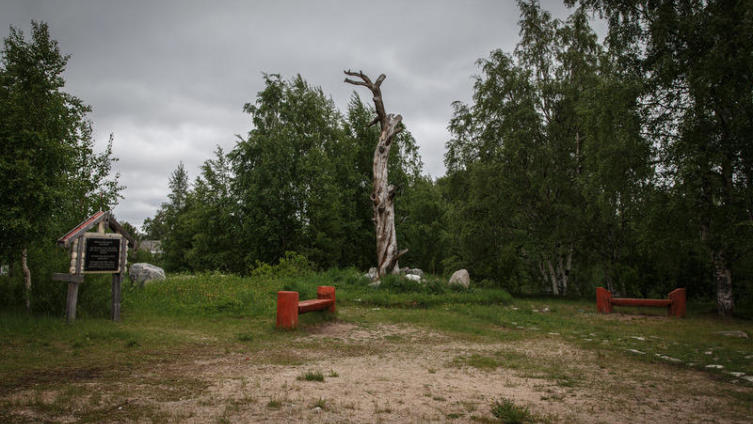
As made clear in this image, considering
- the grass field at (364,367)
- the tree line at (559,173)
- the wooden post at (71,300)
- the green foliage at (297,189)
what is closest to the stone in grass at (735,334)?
the grass field at (364,367)

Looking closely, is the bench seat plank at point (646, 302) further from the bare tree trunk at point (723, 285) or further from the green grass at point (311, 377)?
the green grass at point (311, 377)

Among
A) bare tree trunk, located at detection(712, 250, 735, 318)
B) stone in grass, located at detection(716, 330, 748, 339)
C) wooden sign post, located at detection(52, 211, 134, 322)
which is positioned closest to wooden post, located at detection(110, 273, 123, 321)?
wooden sign post, located at detection(52, 211, 134, 322)

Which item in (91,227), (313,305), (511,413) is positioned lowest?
(511,413)

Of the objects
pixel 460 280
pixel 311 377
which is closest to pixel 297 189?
pixel 460 280

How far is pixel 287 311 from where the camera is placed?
344 inches

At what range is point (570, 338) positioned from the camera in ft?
28.3

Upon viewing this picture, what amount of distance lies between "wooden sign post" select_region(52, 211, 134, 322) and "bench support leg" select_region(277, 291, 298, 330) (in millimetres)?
3221

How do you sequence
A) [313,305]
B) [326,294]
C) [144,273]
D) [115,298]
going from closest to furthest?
[115,298] < [313,305] < [326,294] < [144,273]

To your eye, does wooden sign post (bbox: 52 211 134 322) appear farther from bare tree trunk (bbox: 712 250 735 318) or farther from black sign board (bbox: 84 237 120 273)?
bare tree trunk (bbox: 712 250 735 318)

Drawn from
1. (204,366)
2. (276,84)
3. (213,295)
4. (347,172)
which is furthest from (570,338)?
(276,84)

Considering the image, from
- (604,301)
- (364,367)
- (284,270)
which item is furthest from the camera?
(284,270)

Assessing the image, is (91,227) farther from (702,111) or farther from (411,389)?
(702,111)

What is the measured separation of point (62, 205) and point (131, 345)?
3.77 m

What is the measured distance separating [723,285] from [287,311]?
12053mm
